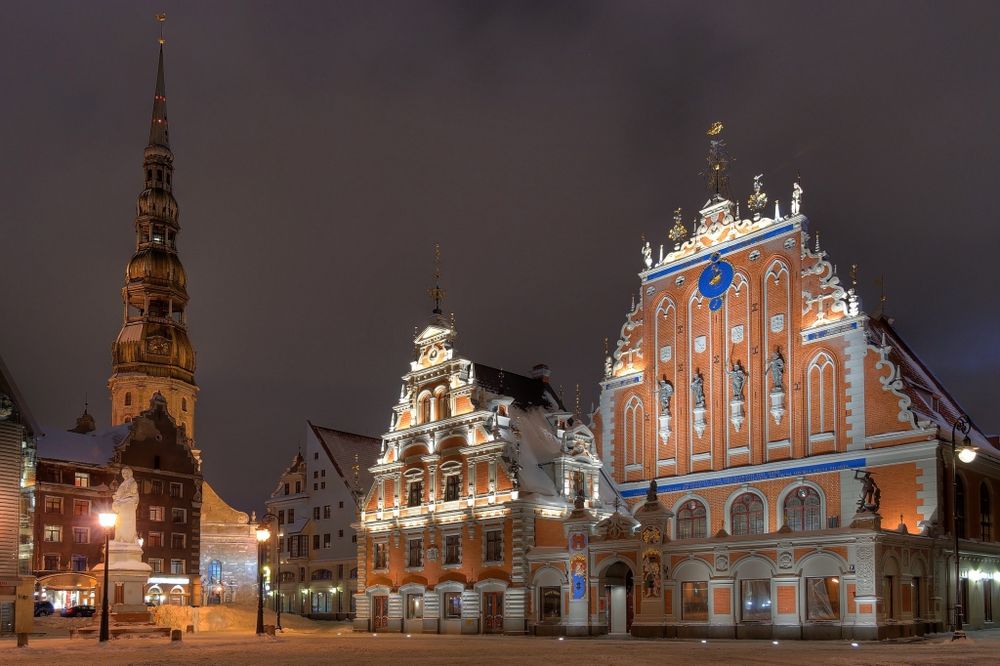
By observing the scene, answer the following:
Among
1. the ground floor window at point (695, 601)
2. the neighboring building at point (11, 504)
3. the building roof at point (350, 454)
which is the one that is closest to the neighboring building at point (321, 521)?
the building roof at point (350, 454)

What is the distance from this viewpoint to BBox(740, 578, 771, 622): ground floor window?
115ft

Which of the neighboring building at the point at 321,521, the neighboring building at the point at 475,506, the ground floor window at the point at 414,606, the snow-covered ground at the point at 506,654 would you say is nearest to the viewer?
the snow-covered ground at the point at 506,654

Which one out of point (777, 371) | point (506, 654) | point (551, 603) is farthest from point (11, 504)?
point (777, 371)

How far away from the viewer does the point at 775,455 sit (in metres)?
39.8

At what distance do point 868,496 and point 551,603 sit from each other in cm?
1391

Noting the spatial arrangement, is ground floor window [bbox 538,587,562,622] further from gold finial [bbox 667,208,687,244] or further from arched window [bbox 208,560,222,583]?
arched window [bbox 208,560,222,583]

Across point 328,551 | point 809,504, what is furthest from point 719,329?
point 328,551

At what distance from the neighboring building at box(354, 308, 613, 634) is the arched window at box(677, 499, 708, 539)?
137 inches

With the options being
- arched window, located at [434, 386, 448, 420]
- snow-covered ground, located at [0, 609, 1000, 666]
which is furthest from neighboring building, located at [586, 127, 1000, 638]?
arched window, located at [434, 386, 448, 420]

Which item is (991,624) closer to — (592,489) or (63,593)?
(592,489)

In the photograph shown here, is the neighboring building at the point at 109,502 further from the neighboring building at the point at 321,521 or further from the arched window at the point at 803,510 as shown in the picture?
the arched window at the point at 803,510

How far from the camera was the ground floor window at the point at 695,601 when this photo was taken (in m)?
36.7

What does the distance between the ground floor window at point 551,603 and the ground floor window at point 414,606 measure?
302 inches

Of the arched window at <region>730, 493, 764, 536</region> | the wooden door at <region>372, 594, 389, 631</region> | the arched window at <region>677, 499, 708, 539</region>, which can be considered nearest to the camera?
the arched window at <region>730, 493, 764, 536</region>
